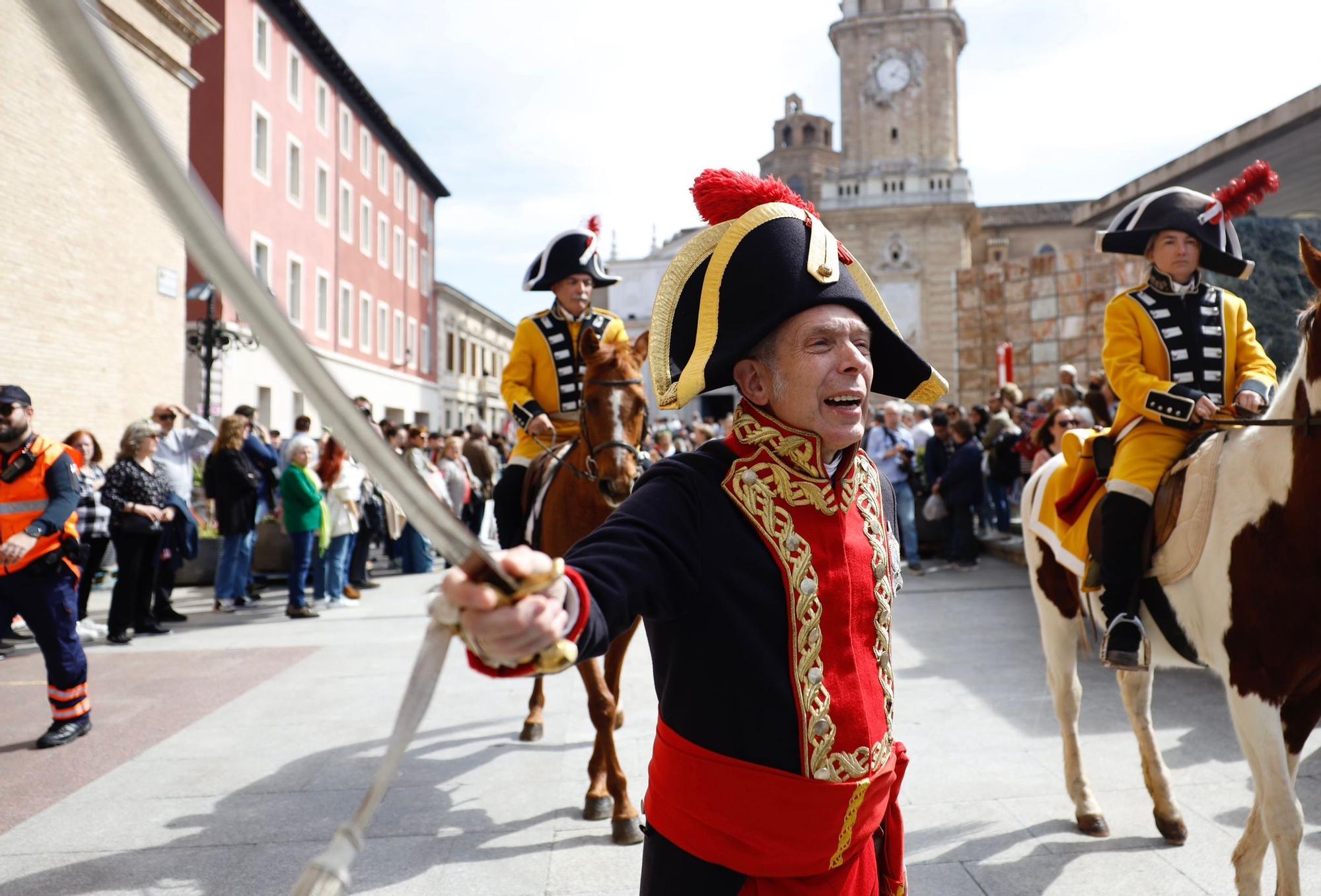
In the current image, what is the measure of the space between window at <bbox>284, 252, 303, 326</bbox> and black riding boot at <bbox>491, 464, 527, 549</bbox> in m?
26.3

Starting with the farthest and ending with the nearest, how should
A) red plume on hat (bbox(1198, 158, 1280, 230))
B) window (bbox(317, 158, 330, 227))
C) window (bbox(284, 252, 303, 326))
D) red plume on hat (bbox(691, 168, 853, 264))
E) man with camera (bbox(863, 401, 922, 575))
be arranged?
window (bbox(317, 158, 330, 227))
window (bbox(284, 252, 303, 326))
man with camera (bbox(863, 401, 922, 575))
red plume on hat (bbox(1198, 158, 1280, 230))
red plume on hat (bbox(691, 168, 853, 264))

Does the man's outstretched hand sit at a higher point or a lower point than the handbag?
higher

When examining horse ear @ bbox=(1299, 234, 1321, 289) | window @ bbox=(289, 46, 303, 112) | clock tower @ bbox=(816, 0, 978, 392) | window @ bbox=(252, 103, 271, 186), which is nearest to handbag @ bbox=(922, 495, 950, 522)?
horse ear @ bbox=(1299, 234, 1321, 289)

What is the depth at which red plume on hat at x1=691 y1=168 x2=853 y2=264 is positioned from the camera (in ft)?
7.06

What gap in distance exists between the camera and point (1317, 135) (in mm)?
12094

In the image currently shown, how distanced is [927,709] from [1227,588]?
10.2 ft

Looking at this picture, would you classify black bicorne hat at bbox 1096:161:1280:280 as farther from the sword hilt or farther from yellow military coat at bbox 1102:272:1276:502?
the sword hilt

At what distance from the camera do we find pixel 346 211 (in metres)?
35.8

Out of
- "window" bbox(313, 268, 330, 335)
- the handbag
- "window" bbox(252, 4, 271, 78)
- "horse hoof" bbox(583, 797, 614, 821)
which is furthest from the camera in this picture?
"window" bbox(313, 268, 330, 335)

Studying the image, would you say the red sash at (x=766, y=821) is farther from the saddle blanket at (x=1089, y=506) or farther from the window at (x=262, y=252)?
the window at (x=262, y=252)

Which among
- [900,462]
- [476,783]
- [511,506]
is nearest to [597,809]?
[476,783]

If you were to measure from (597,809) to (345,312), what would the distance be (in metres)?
33.3

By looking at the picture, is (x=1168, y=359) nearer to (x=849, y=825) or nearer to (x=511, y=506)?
(x=849, y=825)

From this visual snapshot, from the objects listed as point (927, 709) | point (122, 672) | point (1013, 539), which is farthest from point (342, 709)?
point (1013, 539)
